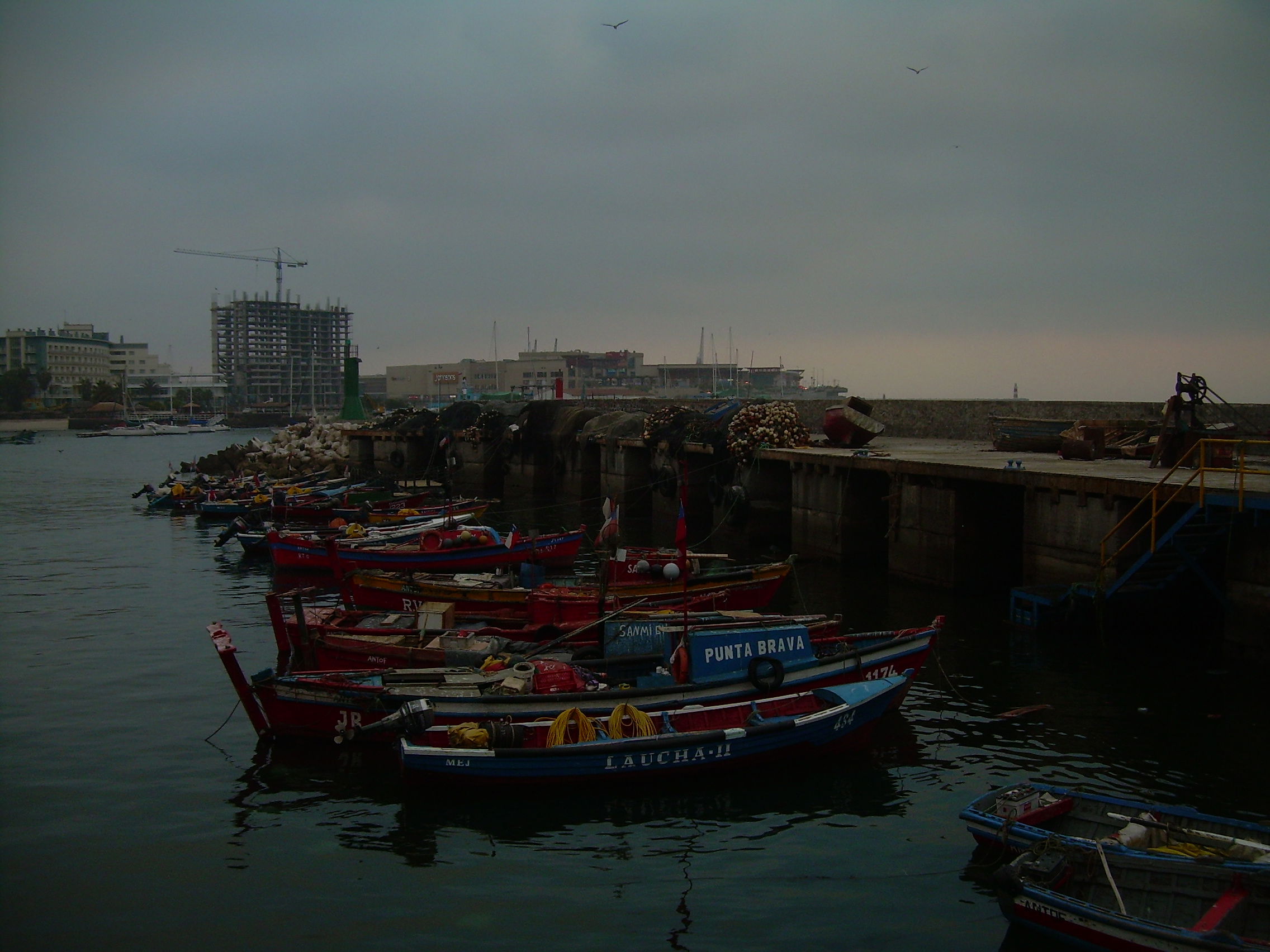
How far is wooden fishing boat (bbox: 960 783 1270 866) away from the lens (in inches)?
391

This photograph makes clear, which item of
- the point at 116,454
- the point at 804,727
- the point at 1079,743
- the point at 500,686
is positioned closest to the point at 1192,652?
the point at 1079,743

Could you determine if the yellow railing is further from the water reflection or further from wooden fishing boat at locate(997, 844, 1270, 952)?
wooden fishing boat at locate(997, 844, 1270, 952)

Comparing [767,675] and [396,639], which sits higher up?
[767,675]

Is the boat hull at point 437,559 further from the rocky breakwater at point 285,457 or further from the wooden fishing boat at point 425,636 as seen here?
the rocky breakwater at point 285,457

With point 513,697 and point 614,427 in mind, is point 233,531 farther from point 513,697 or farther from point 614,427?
point 513,697

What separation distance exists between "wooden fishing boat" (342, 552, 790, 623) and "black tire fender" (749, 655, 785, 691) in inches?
239

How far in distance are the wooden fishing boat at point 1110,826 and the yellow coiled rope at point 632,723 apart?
444 cm

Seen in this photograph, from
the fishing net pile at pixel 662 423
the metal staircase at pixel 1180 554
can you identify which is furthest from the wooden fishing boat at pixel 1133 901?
the fishing net pile at pixel 662 423

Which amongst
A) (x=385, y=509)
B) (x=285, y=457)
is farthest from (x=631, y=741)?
(x=285, y=457)

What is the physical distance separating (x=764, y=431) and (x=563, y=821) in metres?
25.3

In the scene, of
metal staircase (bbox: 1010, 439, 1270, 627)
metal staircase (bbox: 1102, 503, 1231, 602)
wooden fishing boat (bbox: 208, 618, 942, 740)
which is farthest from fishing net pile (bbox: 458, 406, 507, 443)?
wooden fishing boat (bbox: 208, 618, 942, 740)

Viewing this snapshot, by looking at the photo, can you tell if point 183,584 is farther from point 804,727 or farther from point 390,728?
point 804,727

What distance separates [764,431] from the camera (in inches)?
1463

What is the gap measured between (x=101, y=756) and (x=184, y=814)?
3239 millimetres
